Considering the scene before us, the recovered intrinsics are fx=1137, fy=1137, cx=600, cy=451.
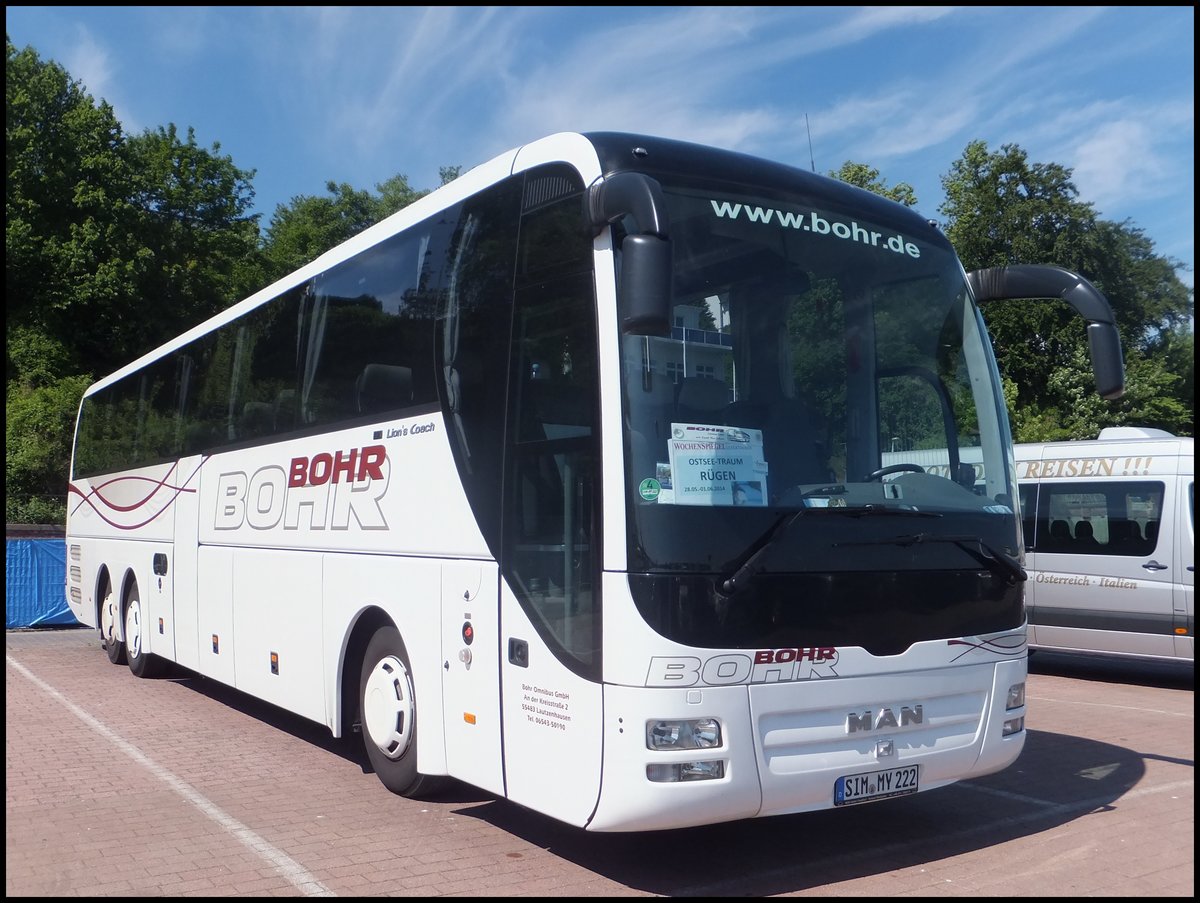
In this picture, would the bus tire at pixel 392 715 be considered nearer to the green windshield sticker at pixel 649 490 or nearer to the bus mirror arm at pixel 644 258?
the green windshield sticker at pixel 649 490

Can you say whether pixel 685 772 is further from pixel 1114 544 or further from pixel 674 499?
pixel 1114 544

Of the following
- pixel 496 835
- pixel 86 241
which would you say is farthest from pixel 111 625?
pixel 86 241

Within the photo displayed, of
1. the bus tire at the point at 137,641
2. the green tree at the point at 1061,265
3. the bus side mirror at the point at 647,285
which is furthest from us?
the green tree at the point at 1061,265

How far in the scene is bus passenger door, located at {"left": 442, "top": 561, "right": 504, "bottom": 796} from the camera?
6035 mm

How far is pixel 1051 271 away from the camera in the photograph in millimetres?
7133

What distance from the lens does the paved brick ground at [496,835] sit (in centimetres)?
566

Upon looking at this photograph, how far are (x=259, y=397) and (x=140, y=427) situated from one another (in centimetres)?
462

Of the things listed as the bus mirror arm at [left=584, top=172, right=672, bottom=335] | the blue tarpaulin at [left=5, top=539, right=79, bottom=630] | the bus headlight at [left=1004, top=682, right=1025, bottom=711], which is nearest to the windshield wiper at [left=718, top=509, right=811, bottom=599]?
the bus mirror arm at [left=584, top=172, right=672, bottom=335]

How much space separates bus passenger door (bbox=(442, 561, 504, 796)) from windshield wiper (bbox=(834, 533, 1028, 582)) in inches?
77.7

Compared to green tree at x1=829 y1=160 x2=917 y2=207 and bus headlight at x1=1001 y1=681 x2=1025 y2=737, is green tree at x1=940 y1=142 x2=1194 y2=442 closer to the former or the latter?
green tree at x1=829 y1=160 x2=917 y2=207

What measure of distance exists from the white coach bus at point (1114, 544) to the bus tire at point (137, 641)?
10098 millimetres

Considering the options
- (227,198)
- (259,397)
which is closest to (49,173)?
(227,198)

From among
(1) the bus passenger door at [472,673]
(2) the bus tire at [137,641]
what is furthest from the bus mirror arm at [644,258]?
(2) the bus tire at [137,641]

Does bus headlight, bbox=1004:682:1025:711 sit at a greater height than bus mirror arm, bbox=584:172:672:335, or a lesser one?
lesser
